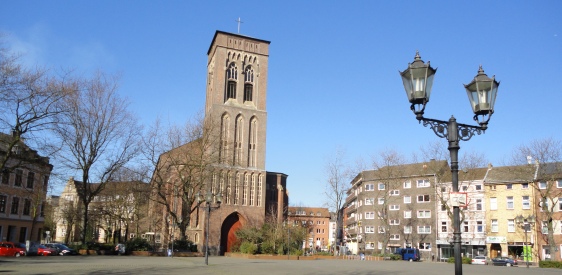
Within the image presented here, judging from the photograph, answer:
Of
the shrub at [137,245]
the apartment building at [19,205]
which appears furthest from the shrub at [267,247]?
the apartment building at [19,205]

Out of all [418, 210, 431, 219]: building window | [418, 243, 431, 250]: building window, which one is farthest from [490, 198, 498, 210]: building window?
[418, 243, 431, 250]: building window

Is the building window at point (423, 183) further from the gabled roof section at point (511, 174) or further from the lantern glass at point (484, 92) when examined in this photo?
the lantern glass at point (484, 92)

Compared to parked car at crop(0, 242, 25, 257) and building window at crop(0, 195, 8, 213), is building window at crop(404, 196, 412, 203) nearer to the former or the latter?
parked car at crop(0, 242, 25, 257)

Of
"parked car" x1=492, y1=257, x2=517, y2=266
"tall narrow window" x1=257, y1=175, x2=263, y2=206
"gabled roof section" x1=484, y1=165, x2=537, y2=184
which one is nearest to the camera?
"parked car" x1=492, y1=257, x2=517, y2=266

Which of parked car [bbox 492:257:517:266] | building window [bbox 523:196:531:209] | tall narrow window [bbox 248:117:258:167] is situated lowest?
parked car [bbox 492:257:517:266]

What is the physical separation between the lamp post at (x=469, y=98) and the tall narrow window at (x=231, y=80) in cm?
5593

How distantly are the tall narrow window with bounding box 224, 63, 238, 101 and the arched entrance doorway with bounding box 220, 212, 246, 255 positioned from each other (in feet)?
52.4

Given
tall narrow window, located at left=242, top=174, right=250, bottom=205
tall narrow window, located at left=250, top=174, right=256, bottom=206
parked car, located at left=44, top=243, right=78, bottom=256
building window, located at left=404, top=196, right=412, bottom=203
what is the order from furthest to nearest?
building window, located at left=404, top=196, right=412, bottom=203
tall narrow window, located at left=250, top=174, right=256, bottom=206
tall narrow window, located at left=242, top=174, right=250, bottom=205
parked car, located at left=44, top=243, right=78, bottom=256

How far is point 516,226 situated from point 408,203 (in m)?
16.8

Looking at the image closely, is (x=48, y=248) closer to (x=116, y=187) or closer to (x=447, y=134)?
(x=116, y=187)

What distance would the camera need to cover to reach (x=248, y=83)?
6581 centimetres

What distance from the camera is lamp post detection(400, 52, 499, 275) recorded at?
8.91 m

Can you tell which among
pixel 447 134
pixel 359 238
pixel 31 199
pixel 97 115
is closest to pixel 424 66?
pixel 447 134

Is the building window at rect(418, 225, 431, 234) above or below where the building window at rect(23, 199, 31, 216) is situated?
below
